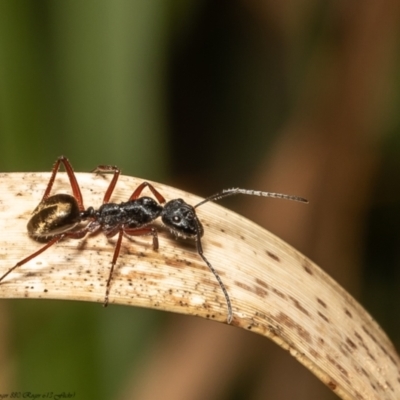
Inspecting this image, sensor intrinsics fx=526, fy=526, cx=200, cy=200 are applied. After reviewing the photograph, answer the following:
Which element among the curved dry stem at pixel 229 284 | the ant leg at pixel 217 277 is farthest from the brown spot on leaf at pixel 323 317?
the ant leg at pixel 217 277

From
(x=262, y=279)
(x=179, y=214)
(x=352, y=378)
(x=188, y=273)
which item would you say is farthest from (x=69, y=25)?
(x=352, y=378)

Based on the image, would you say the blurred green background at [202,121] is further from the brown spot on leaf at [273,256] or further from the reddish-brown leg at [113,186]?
the brown spot on leaf at [273,256]

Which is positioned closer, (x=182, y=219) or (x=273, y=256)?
(x=273, y=256)

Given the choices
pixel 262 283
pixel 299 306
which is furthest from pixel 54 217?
pixel 299 306

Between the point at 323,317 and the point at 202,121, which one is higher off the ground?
the point at 202,121

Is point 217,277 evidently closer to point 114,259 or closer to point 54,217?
point 114,259

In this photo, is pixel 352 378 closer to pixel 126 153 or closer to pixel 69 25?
pixel 126 153
